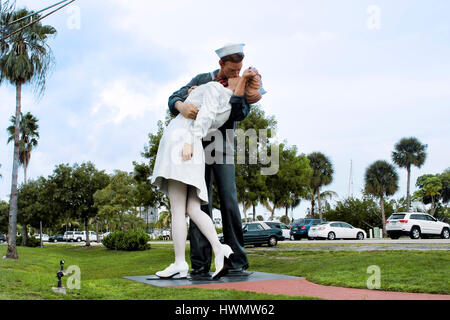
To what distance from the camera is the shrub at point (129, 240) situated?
78.7 ft

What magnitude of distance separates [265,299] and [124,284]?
232cm

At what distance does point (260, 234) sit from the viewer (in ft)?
67.2

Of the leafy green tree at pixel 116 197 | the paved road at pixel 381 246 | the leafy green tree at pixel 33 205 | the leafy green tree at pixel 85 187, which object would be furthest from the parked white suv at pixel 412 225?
the leafy green tree at pixel 33 205

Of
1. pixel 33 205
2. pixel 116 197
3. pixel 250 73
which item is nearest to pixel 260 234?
pixel 116 197

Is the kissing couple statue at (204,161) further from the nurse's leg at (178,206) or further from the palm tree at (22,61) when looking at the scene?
the palm tree at (22,61)

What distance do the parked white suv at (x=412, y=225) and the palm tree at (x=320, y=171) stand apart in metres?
24.0

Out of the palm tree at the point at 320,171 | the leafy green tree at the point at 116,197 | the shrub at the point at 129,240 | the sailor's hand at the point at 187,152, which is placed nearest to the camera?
the sailor's hand at the point at 187,152

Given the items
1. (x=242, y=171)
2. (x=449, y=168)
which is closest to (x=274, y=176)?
(x=242, y=171)

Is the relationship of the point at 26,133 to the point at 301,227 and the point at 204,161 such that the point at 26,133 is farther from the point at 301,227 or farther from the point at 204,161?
the point at 204,161

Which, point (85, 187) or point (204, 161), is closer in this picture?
point (204, 161)

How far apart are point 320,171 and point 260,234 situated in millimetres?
28433

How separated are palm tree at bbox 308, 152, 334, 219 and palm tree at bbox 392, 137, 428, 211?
720cm
